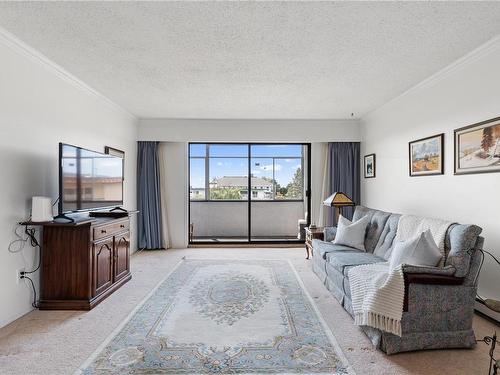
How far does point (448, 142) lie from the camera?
3.52m

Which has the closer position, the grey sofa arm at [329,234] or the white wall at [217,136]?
the grey sofa arm at [329,234]

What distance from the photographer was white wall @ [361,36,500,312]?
9.49 feet

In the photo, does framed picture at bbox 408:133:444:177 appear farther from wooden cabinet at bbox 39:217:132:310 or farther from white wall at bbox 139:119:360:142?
wooden cabinet at bbox 39:217:132:310

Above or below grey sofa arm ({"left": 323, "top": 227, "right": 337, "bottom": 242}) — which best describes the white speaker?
above

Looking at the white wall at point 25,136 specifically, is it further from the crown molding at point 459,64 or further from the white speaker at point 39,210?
the crown molding at point 459,64

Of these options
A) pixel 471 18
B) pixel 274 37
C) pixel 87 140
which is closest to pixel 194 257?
pixel 87 140

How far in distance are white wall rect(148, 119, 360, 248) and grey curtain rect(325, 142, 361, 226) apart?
0.53 feet

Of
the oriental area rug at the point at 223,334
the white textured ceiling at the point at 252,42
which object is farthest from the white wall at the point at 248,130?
the oriental area rug at the point at 223,334

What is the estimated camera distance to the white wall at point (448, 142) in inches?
114

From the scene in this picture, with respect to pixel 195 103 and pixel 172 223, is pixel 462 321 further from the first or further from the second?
pixel 172 223

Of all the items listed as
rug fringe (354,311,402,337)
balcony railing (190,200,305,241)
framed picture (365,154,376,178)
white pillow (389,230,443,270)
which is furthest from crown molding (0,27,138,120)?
framed picture (365,154,376,178)

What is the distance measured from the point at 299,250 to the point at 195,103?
3292 mm

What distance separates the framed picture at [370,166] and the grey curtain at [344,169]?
13.1 inches

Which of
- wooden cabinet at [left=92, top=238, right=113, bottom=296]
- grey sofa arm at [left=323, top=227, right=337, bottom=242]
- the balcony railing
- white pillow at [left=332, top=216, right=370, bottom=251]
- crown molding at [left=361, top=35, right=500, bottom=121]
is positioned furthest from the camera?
the balcony railing
